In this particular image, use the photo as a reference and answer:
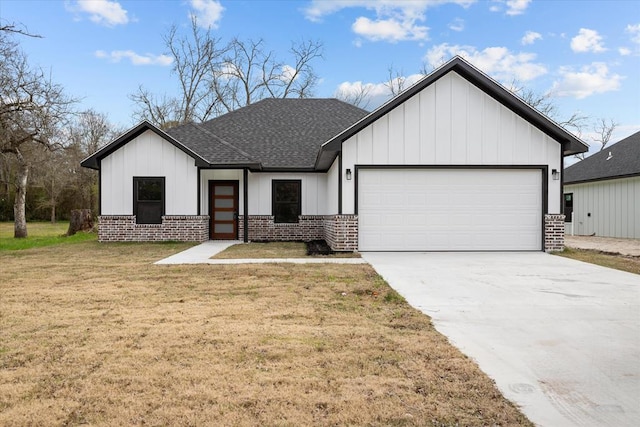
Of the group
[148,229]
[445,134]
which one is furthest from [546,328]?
[148,229]

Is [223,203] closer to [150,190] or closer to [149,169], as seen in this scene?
[150,190]

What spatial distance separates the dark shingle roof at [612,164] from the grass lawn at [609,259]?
313 inches

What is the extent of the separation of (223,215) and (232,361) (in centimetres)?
1282

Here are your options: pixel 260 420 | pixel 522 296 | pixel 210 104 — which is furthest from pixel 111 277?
pixel 210 104

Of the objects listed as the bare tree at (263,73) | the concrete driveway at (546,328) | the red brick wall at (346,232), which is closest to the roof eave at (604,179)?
the concrete driveway at (546,328)

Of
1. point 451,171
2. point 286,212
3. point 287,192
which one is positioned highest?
point 451,171

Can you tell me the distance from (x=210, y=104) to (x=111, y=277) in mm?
24465

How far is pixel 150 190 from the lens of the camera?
48.0ft

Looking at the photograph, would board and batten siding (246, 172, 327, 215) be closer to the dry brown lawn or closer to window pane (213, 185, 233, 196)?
window pane (213, 185, 233, 196)

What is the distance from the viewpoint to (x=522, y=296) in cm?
614

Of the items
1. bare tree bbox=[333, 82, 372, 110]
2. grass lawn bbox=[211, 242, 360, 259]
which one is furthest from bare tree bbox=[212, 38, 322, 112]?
grass lawn bbox=[211, 242, 360, 259]

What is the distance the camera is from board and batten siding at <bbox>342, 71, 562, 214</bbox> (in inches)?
454

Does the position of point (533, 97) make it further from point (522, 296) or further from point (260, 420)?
point (260, 420)

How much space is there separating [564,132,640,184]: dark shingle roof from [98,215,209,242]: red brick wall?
58.1 ft
